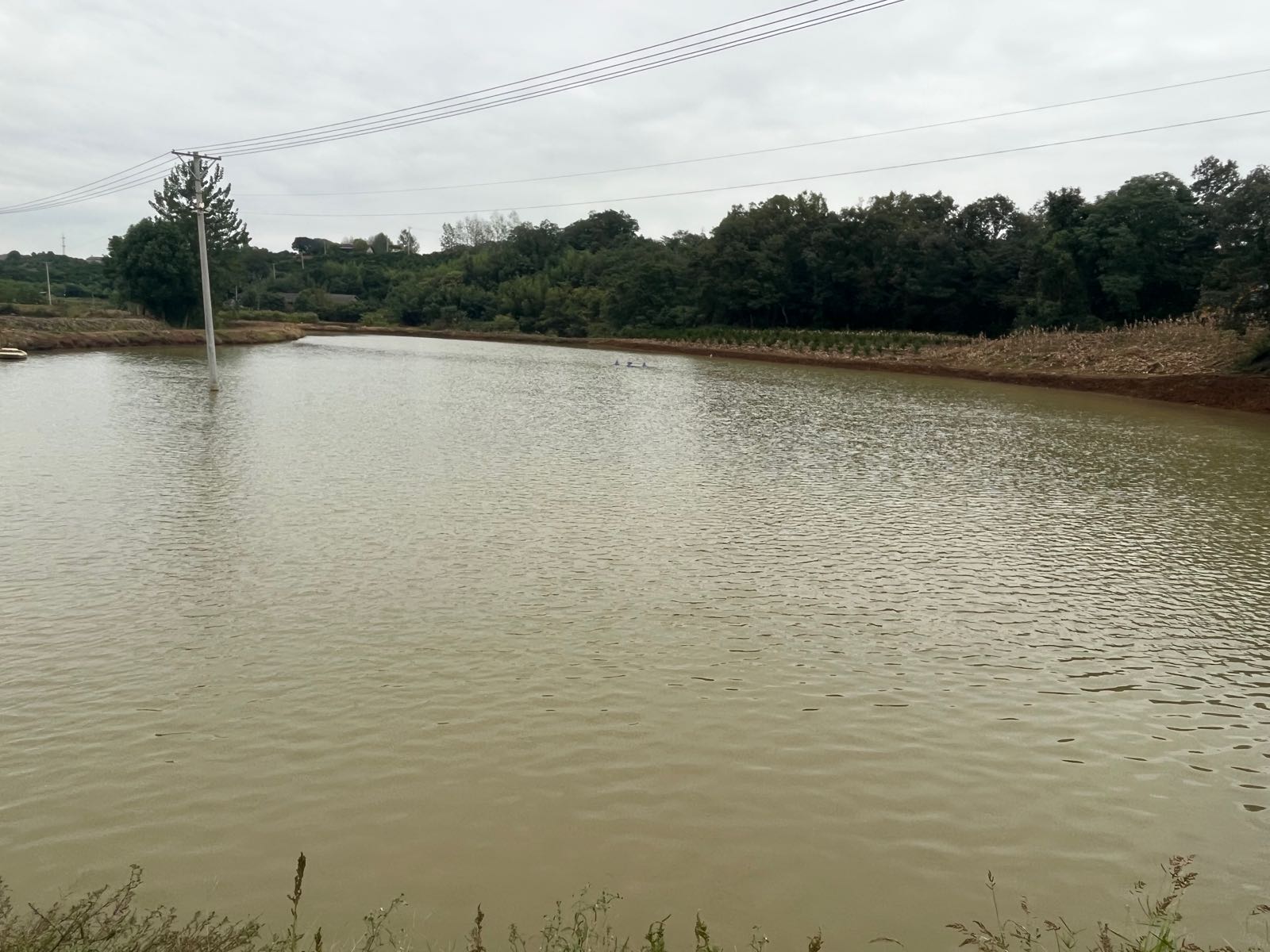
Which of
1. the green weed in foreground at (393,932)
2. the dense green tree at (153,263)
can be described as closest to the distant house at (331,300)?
the dense green tree at (153,263)

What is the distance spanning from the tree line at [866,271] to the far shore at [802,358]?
2892mm

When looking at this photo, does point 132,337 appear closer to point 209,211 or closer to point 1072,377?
point 209,211

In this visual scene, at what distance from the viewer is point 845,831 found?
487cm

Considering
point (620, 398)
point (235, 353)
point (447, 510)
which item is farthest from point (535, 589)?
point (235, 353)

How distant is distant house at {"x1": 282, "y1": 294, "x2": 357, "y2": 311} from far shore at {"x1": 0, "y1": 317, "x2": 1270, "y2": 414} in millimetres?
A: 26218

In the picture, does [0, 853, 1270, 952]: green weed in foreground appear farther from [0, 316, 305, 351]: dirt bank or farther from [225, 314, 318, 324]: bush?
[225, 314, 318, 324]: bush

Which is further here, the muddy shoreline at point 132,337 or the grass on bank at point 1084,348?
the muddy shoreline at point 132,337

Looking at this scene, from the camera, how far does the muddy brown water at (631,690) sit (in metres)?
4.48

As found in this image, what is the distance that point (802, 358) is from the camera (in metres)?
52.8

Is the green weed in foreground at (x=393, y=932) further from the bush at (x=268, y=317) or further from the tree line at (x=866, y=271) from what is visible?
the bush at (x=268, y=317)

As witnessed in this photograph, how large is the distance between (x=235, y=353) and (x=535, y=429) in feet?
115

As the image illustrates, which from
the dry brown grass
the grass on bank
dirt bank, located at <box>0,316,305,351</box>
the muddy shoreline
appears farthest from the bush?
the dry brown grass

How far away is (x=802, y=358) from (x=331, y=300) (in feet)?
242

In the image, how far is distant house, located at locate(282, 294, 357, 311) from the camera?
106m
